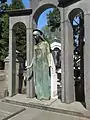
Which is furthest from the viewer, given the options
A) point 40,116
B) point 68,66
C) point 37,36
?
point 37,36

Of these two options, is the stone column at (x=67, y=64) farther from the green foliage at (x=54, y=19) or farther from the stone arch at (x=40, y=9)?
the green foliage at (x=54, y=19)

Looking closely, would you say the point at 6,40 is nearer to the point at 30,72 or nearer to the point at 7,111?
the point at 30,72

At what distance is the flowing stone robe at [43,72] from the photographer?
6332mm

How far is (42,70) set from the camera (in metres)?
6.38

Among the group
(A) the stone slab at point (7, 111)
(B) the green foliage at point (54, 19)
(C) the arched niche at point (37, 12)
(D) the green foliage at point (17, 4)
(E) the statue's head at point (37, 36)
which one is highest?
(D) the green foliage at point (17, 4)

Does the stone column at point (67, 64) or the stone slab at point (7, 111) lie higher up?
the stone column at point (67, 64)

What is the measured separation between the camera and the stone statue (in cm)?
634

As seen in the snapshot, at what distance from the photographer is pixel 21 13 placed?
23.2 feet

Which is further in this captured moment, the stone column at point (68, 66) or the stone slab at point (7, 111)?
the stone column at point (68, 66)

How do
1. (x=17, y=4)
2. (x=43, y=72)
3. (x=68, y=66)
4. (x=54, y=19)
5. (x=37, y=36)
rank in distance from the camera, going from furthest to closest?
→ (x=17, y=4)
(x=54, y=19)
(x=37, y=36)
(x=43, y=72)
(x=68, y=66)

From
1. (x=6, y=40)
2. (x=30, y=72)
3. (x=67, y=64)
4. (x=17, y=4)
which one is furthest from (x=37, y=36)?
(x=17, y=4)

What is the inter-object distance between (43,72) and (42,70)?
7 cm

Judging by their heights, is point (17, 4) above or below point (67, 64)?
above

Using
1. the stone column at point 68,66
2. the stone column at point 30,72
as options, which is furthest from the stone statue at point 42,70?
the stone column at point 68,66
